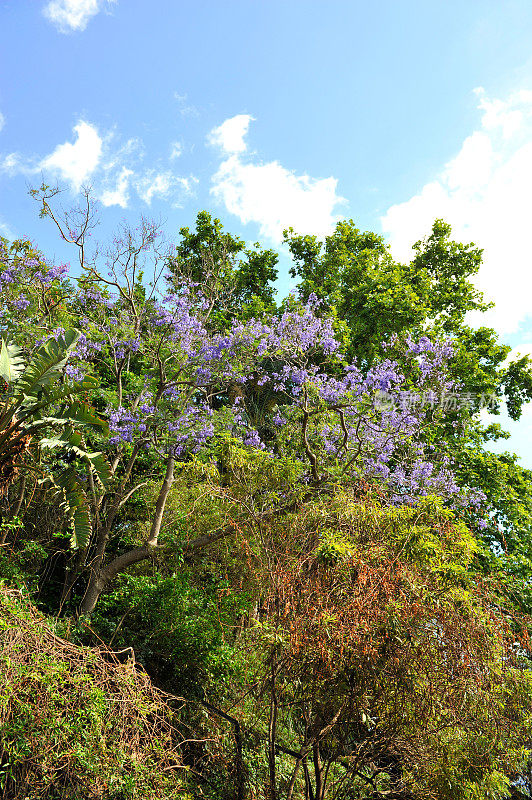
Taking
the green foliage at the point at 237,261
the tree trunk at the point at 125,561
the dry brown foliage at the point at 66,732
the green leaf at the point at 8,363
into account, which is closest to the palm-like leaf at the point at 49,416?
the green leaf at the point at 8,363

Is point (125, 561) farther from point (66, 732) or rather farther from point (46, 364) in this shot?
point (66, 732)

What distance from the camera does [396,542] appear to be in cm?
554

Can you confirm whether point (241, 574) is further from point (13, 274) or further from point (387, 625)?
point (13, 274)

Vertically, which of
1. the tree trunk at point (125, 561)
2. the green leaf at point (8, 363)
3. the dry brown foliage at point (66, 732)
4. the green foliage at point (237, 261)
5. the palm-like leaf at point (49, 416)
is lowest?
the dry brown foliage at point (66, 732)

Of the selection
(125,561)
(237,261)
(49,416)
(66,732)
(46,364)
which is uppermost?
(237,261)

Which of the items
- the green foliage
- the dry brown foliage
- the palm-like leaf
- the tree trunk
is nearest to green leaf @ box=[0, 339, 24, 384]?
the palm-like leaf

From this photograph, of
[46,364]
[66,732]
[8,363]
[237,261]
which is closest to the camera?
[66,732]

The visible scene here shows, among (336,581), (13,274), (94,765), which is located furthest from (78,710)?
(13,274)

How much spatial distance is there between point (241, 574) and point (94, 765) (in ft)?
10.7

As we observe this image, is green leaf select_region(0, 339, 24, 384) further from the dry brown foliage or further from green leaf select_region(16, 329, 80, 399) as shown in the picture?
the dry brown foliage

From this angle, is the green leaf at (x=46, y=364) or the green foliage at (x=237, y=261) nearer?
the green leaf at (x=46, y=364)

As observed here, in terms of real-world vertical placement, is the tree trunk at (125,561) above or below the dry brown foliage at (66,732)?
above

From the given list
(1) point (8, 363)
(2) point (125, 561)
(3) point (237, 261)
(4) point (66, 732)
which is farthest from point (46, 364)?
(3) point (237, 261)

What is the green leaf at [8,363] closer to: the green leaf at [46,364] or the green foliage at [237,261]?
the green leaf at [46,364]
